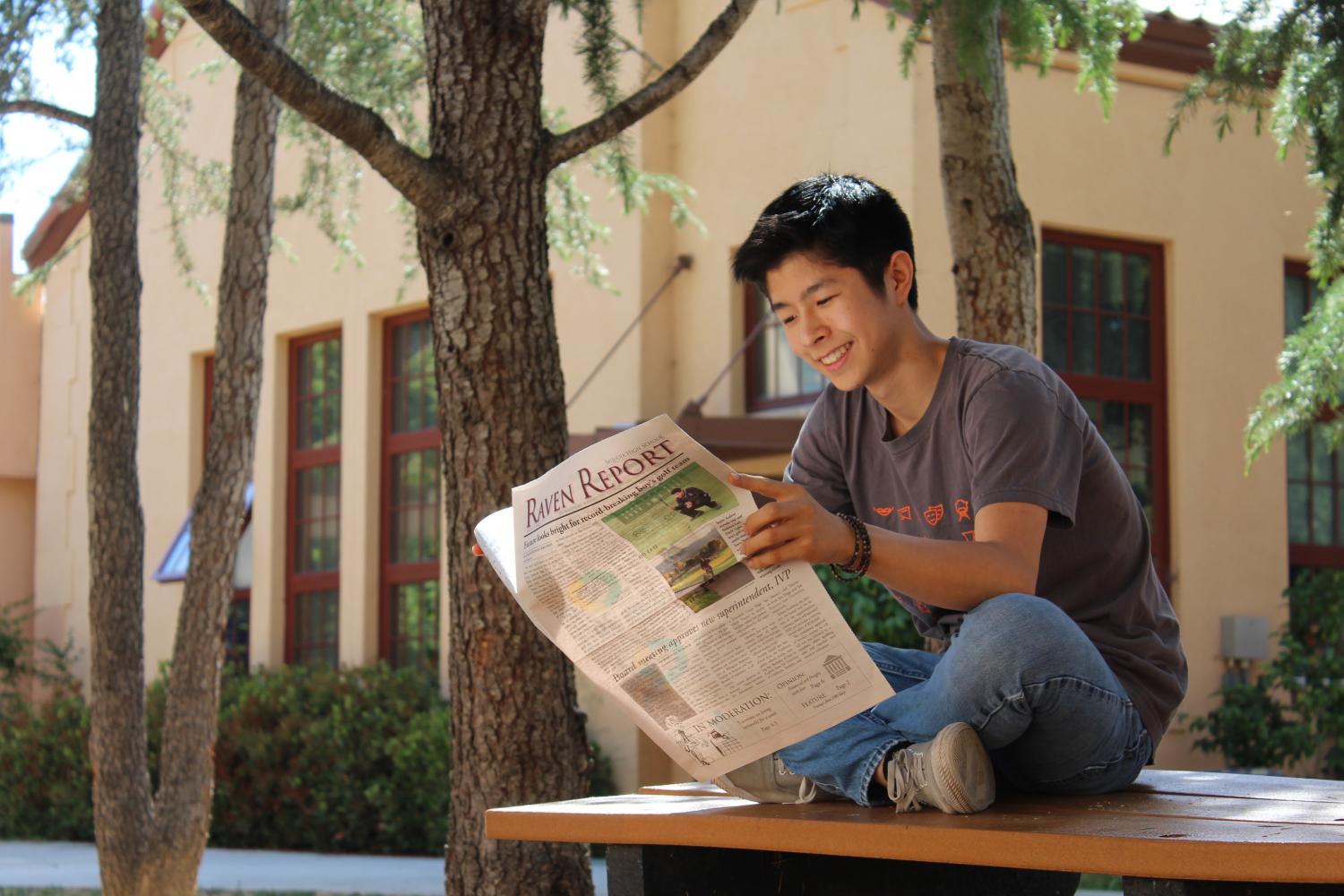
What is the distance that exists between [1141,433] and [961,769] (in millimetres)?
7767

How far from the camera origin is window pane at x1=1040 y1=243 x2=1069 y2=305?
964cm

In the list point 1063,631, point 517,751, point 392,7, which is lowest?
point 517,751

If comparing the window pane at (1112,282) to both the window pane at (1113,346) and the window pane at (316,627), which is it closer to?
the window pane at (1113,346)

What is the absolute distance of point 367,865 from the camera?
9531 mm

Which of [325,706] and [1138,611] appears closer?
[1138,611]

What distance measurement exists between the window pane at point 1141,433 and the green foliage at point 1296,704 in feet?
3.79

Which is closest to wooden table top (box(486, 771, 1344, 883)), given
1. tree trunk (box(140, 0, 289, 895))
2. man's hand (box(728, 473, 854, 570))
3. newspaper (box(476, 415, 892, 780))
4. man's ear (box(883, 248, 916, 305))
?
newspaper (box(476, 415, 892, 780))

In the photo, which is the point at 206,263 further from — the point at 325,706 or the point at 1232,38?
the point at 1232,38

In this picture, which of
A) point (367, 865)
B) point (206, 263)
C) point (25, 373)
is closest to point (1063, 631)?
point (367, 865)

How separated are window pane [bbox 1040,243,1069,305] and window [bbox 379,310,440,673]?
413 centimetres

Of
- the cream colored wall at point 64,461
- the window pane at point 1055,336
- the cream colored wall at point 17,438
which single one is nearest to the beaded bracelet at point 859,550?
the window pane at point 1055,336

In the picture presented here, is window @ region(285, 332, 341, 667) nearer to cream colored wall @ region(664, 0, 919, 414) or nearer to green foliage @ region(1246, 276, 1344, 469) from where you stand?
cream colored wall @ region(664, 0, 919, 414)

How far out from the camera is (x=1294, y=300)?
34.1 feet

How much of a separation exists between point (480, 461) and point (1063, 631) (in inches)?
68.4
